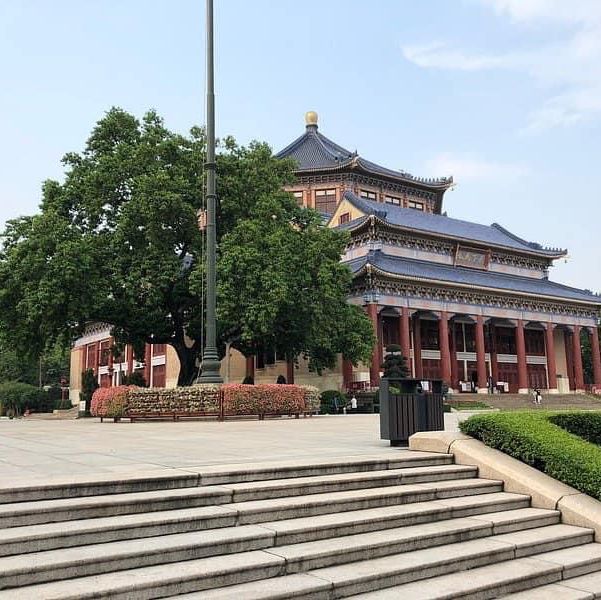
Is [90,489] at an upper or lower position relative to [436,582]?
upper

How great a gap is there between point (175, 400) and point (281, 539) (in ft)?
41.1

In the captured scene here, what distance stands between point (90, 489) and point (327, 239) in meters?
20.8

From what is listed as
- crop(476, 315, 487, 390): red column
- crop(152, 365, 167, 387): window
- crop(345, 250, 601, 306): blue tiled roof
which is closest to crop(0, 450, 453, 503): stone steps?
crop(345, 250, 601, 306): blue tiled roof

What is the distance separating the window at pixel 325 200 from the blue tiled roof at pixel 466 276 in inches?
376

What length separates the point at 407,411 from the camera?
8992mm

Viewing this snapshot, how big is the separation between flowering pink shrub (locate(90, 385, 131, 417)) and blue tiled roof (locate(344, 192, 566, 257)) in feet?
73.0

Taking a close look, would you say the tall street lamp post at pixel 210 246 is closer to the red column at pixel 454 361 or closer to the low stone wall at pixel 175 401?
the low stone wall at pixel 175 401

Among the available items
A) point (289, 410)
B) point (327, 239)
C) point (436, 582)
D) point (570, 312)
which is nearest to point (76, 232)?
point (327, 239)

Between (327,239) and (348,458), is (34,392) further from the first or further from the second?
(348,458)

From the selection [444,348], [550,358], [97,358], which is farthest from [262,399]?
[97,358]

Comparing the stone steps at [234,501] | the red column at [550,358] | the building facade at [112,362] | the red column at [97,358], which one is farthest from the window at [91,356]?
the stone steps at [234,501]

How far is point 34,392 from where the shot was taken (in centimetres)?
4678

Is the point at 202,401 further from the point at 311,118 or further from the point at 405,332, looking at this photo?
the point at 311,118

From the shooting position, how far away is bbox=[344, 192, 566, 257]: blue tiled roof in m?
39.8
